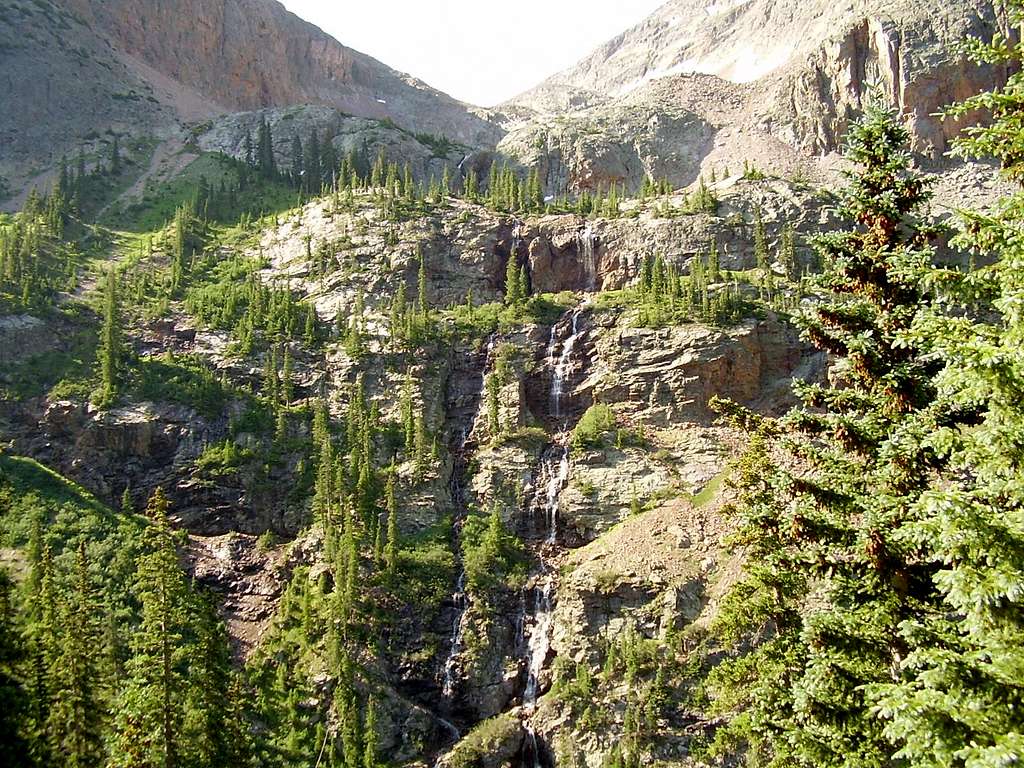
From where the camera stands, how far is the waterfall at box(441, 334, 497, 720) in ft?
220

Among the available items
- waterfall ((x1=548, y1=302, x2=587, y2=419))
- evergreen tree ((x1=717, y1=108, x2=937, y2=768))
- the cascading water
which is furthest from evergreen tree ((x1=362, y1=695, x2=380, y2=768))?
evergreen tree ((x1=717, y1=108, x2=937, y2=768))

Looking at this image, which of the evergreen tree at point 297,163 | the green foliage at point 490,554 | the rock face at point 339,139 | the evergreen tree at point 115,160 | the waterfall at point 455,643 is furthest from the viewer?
the rock face at point 339,139

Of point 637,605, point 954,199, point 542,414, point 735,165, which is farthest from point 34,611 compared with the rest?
point 735,165

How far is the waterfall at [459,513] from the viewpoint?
67.1 metres

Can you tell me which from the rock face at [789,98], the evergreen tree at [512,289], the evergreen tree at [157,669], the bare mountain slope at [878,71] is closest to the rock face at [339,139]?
the rock face at [789,98]

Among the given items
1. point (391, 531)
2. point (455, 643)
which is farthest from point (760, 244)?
point (455, 643)

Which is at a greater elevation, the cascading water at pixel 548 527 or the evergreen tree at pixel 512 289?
the evergreen tree at pixel 512 289

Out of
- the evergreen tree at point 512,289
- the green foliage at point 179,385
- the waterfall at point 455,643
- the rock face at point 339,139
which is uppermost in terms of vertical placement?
the rock face at point 339,139

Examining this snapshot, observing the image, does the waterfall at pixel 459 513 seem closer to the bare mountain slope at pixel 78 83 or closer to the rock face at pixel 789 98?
the rock face at pixel 789 98

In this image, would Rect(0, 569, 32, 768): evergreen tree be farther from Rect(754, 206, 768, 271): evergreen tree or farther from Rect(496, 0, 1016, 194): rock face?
Rect(496, 0, 1016, 194): rock face

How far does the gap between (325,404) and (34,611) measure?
47054 mm

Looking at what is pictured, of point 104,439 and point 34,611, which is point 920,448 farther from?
point 104,439

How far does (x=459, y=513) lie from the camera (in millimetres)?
82375

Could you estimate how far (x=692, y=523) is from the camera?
7412 cm
